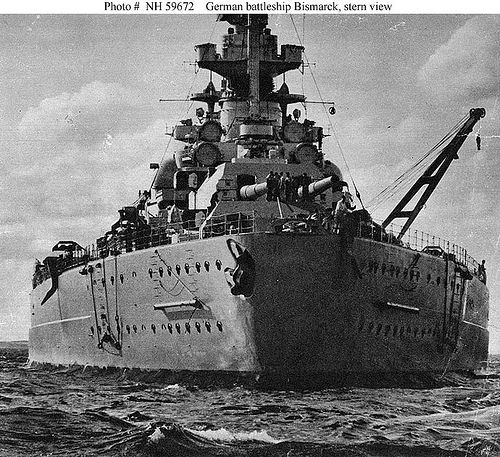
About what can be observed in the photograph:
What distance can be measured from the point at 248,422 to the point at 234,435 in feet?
3.95

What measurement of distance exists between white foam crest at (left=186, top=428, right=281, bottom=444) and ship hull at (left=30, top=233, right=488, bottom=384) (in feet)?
19.3

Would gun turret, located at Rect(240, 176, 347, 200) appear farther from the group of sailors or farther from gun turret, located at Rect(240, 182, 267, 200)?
the group of sailors

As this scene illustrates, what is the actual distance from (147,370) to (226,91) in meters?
11.7

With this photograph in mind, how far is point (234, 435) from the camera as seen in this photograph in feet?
49.5

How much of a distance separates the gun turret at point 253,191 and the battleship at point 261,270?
6 cm

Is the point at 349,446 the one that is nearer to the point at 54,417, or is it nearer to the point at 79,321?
the point at 54,417

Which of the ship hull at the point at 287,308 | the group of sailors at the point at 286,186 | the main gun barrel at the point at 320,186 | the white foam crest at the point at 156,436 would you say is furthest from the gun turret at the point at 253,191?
the white foam crest at the point at 156,436

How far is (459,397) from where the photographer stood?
21.3 meters

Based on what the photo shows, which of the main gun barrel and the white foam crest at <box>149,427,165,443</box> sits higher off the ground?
the main gun barrel

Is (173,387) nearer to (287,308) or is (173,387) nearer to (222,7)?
(287,308)

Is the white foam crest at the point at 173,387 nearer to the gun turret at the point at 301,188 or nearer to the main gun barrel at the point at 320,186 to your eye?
the gun turret at the point at 301,188

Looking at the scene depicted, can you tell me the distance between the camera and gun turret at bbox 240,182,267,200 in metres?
24.4

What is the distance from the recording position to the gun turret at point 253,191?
24353 millimetres

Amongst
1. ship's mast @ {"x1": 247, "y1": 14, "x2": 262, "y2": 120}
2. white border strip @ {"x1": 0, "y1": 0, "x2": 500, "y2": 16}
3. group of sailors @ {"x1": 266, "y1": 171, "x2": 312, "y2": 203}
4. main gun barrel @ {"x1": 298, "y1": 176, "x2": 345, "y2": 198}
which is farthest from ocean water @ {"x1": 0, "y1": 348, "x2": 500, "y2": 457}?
ship's mast @ {"x1": 247, "y1": 14, "x2": 262, "y2": 120}
